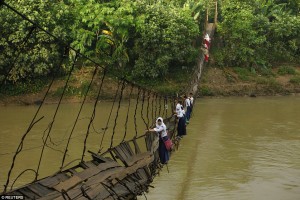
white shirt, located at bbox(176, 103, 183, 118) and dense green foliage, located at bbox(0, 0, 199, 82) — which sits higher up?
dense green foliage, located at bbox(0, 0, 199, 82)

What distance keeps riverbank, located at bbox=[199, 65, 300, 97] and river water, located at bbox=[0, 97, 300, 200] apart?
1.54 m

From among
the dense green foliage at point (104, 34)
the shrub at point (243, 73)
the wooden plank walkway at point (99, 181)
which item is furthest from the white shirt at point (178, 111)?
the shrub at point (243, 73)

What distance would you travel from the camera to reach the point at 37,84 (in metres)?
15.7

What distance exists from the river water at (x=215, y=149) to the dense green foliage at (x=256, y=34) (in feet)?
10.5

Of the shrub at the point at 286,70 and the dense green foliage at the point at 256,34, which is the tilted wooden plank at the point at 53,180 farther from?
the shrub at the point at 286,70

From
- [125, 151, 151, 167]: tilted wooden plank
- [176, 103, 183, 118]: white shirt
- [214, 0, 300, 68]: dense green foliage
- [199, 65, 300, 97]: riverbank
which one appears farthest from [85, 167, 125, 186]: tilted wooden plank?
[214, 0, 300, 68]: dense green foliage

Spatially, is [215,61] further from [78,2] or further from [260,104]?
[78,2]

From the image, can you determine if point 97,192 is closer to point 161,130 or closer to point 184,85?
point 161,130

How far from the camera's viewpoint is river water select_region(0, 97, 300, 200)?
7.29 m

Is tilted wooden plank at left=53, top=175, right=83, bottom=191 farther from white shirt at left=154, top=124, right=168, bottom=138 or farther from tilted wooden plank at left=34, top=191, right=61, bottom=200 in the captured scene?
white shirt at left=154, top=124, right=168, bottom=138

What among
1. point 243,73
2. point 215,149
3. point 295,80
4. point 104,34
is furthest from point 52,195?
point 295,80

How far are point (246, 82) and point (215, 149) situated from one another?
820 centimetres

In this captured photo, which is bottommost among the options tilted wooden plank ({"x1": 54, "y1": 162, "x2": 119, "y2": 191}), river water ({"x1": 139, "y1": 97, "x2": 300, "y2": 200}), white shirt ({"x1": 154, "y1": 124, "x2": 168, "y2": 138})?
river water ({"x1": 139, "y1": 97, "x2": 300, "y2": 200})

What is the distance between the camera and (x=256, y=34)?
59.6 ft
